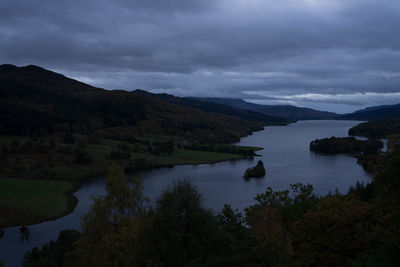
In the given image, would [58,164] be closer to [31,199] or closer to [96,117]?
[31,199]

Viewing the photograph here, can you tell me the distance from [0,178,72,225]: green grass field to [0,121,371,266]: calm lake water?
231 cm

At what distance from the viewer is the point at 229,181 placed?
62.7 metres

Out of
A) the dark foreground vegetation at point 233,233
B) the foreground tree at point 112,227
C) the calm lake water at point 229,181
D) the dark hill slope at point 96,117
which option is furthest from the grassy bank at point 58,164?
the foreground tree at point 112,227

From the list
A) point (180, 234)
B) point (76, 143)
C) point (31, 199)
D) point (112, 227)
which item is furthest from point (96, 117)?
point (180, 234)

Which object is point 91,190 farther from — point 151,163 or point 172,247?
point 172,247

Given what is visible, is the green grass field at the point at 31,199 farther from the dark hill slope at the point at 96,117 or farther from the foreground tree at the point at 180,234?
the dark hill slope at the point at 96,117

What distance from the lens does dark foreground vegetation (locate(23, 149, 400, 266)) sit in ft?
36.0

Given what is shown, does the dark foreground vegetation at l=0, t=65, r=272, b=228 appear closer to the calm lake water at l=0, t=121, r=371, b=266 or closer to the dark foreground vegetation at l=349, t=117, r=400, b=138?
the calm lake water at l=0, t=121, r=371, b=266

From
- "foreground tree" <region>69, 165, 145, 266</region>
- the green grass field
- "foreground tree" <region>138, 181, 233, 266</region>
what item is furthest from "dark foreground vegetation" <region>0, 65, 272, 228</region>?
"foreground tree" <region>138, 181, 233, 266</region>

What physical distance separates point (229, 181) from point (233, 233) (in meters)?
46.6

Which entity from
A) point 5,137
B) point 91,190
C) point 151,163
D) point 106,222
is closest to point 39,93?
point 5,137

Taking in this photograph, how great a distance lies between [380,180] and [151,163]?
66770 millimetres

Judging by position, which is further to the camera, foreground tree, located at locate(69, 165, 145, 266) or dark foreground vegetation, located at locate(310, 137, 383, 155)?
dark foreground vegetation, located at locate(310, 137, 383, 155)

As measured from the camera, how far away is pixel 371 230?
15820 mm
